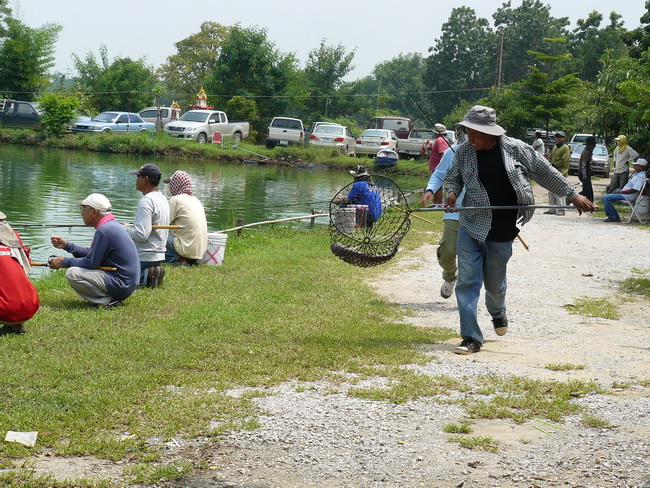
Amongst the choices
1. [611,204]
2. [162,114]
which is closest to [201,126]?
[162,114]

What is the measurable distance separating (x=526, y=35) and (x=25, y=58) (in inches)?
2063

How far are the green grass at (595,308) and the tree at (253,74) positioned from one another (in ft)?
158

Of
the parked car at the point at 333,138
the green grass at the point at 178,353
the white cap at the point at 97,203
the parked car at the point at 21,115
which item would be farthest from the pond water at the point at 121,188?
the white cap at the point at 97,203

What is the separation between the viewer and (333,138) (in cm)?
4497

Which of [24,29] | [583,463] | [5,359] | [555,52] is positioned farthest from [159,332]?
[555,52]

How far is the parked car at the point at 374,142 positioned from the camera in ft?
Answer: 142

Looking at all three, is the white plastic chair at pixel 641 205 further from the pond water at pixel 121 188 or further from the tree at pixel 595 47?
the tree at pixel 595 47

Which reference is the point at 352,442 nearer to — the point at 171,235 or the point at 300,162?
the point at 171,235

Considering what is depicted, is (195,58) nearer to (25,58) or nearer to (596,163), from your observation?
(25,58)

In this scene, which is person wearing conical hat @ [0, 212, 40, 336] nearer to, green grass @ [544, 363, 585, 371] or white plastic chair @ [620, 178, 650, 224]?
green grass @ [544, 363, 585, 371]

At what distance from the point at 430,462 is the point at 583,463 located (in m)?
0.83

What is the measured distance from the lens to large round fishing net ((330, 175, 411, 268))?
28.9 feet

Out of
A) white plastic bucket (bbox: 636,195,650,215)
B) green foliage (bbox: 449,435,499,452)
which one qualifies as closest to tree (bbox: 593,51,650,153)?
white plastic bucket (bbox: 636,195,650,215)

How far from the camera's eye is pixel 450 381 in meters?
6.30
